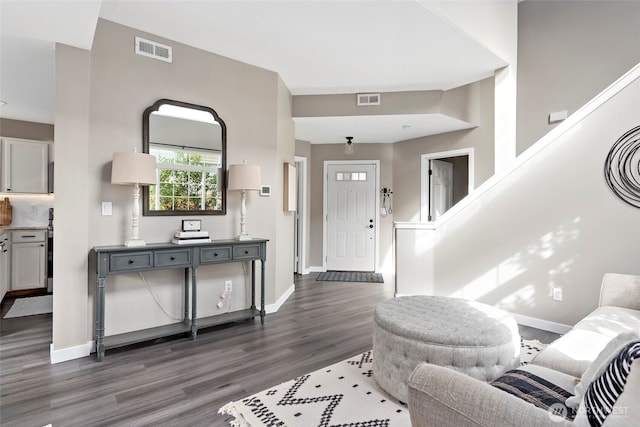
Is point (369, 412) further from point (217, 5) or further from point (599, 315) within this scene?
point (217, 5)

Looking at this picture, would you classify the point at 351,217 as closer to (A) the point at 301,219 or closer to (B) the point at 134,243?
(A) the point at 301,219

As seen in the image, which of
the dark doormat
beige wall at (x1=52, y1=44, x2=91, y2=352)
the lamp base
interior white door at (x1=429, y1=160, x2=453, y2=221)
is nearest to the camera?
beige wall at (x1=52, y1=44, x2=91, y2=352)

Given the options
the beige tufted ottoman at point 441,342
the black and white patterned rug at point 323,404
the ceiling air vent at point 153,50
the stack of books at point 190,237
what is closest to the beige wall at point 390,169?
the ceiling air vent at point 153,50

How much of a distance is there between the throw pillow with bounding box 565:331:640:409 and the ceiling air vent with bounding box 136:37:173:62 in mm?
3713

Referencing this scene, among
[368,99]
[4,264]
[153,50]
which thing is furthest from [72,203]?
[368,99]

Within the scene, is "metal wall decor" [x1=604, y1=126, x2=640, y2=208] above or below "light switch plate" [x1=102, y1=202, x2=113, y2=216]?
above

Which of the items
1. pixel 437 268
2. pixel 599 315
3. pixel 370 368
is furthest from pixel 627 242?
pixel 370 368

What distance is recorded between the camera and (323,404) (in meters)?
2.04

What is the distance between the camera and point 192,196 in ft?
11.1

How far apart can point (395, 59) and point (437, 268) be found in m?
2.50

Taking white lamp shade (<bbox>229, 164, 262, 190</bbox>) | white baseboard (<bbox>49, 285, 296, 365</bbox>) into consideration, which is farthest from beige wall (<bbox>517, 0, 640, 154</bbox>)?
white baseboard (<bbox>49, 285, 296, 365</bbox>)

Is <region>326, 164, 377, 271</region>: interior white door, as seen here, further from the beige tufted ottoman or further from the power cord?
the beige tufted ottoman

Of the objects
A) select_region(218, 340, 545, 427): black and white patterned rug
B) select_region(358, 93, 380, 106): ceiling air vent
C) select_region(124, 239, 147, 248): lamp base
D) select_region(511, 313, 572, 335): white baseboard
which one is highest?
select_region(358, 93, 380, 106): ceiling air vent

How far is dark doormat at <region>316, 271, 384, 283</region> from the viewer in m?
5.68
